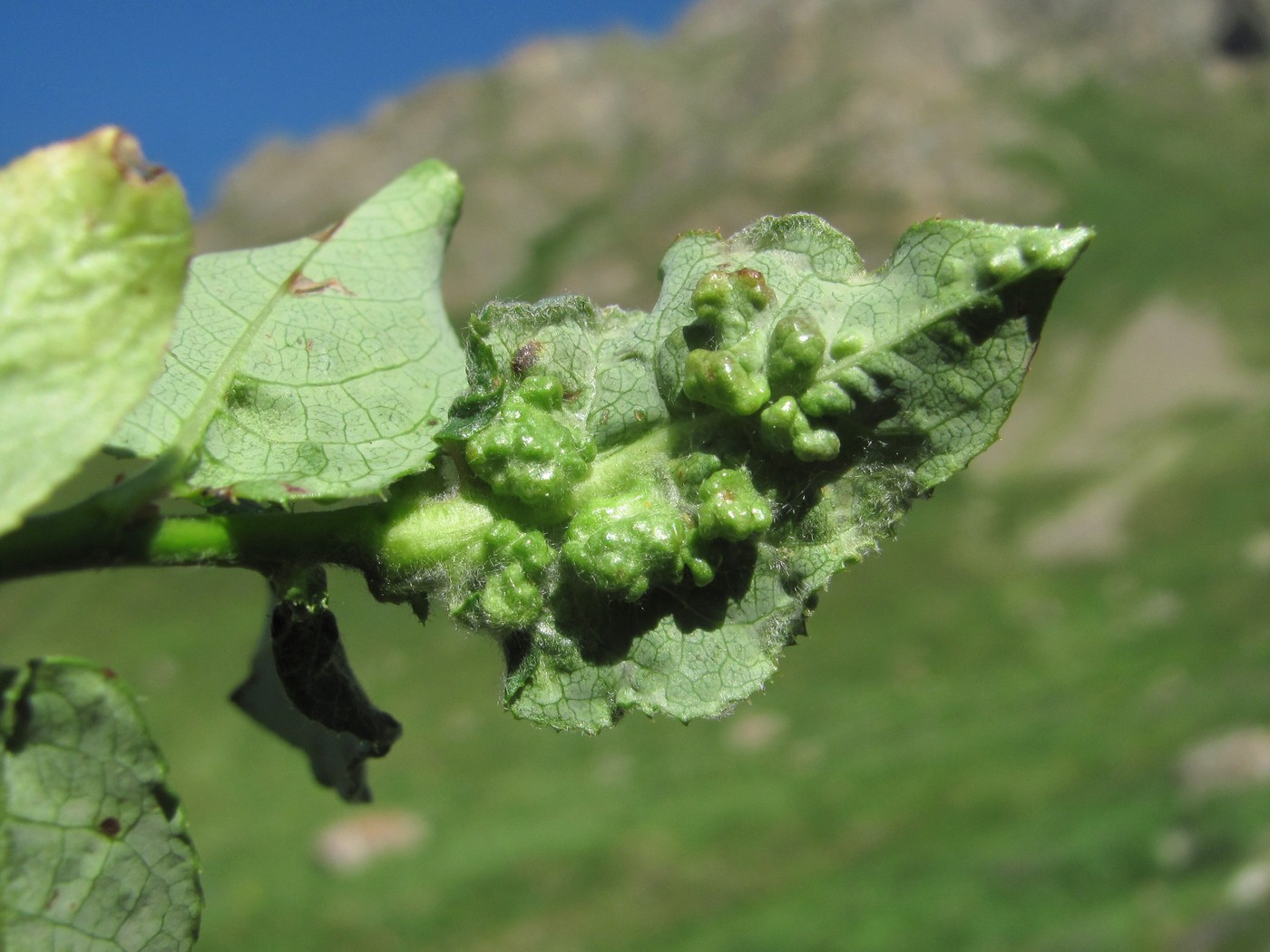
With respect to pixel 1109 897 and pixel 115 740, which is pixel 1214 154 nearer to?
pixel 1109 897

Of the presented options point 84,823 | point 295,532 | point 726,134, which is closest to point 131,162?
point 295,532

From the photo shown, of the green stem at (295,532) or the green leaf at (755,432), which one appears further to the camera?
the green leaf at (755,432)

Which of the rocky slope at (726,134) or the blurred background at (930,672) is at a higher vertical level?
the rocky slope at (726,134)

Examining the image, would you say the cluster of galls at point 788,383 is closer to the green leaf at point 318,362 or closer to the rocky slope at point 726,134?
the green leaf at point 318,362

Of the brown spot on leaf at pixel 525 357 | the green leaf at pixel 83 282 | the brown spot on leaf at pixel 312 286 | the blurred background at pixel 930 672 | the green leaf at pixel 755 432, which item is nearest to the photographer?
the green leaf at pixel 83 282

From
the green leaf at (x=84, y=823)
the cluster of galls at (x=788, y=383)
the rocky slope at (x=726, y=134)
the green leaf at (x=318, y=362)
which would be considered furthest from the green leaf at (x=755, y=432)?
the rocky slope at (x=726, y=134)

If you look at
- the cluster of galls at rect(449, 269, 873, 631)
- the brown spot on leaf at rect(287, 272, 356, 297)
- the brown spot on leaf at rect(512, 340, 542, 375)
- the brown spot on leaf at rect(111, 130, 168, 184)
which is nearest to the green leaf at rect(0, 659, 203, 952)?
the cluster of galls at rect(449, 269, 873, 631)

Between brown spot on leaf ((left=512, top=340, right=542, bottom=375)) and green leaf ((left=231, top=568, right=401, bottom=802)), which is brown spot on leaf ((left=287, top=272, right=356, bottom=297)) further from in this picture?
green leaf ((left=231, top=568, right=401, bottom=802))
